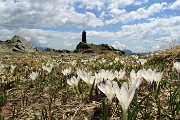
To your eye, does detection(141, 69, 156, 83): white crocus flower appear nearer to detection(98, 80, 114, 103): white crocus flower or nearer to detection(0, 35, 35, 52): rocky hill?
detection(98, 80, 114, 103): white crocus flower

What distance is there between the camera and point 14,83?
618cm

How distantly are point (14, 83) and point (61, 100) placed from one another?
2349 mm

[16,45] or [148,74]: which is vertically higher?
[16,45]

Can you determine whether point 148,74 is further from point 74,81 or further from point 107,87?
point 74,81

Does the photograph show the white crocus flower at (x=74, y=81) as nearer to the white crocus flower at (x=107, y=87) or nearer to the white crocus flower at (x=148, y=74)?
the white crocus flower at (x=148, y=74)

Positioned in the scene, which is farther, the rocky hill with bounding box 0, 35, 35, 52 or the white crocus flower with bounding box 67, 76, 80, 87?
the rocky hill with bounding box 0, 35, 35, 52

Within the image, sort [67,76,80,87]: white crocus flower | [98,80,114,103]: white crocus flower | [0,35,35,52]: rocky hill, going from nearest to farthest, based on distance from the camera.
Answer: [98,80,114,103]: white crocus flower < [67,76,80,87]: white crocus flower < [0,35,35,52]: rocky hill

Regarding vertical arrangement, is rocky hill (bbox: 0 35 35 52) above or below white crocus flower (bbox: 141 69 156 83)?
above

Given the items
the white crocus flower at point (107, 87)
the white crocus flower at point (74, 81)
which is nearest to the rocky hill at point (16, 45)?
the white crocus flower at point (74, 81)

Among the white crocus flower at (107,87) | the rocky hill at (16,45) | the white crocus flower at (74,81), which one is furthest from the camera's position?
the rocky hill at (16,45)

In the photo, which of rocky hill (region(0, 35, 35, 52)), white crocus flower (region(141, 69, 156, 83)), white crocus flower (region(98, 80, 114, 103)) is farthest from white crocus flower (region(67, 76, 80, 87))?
rocky hill (region(0, 35, 35, 52))

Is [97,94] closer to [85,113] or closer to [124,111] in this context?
[85,113]

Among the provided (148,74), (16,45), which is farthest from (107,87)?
(16,45)

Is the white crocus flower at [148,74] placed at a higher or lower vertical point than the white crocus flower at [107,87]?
higher
